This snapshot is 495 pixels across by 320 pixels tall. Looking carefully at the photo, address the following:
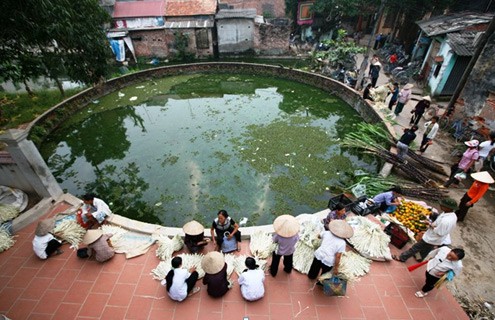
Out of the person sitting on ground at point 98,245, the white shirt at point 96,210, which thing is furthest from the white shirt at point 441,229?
the white shirt at point 96,210

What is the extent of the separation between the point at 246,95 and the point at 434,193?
10.2 meters

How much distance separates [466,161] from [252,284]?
21.6 ft

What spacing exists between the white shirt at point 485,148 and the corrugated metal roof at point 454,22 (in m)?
8.01

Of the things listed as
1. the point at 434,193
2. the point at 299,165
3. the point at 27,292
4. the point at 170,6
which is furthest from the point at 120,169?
the point at 170,6

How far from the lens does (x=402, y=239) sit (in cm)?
505

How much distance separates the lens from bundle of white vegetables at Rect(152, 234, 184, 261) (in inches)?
198

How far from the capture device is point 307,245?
16.6 ft

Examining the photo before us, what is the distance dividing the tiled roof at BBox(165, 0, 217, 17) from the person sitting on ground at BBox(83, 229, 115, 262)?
20278 millimetres

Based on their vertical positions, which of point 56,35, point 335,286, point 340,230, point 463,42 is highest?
point 56,35

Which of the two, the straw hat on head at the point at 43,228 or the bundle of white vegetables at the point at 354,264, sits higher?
the straw hat on head at the point at 43,228

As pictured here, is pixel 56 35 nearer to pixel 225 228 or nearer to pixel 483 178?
pixel 225 228

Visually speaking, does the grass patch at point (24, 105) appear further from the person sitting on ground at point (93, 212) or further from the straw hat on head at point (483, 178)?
the straw hat on head at point (483, 178)

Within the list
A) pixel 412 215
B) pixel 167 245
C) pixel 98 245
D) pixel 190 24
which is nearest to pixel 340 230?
pixel 412 215

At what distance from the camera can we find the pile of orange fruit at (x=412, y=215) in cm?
545
